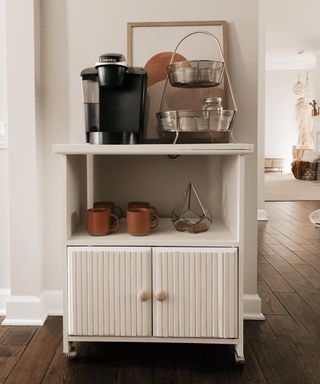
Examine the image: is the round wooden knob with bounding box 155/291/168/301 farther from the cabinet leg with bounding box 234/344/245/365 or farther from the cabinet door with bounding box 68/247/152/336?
the cabinet leg with bounding box 234/344/245/365

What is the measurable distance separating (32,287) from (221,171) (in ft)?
3.54

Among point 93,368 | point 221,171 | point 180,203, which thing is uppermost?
point 221,171

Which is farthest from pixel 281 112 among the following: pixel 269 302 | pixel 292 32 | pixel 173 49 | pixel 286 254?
pixel 173 49

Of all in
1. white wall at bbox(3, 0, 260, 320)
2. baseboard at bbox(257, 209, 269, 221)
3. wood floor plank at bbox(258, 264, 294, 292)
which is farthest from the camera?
baseboard at bbox(257, 209, 269, 221)

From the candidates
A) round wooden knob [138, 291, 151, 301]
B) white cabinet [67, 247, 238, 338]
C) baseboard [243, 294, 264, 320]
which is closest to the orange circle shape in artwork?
white cabinet [67, 247, 238, 338]

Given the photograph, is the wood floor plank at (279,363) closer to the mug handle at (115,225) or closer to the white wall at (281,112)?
the mug handle at (115,225)

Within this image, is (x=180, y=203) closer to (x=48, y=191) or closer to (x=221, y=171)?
(x=221, y=171)

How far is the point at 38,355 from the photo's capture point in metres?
1.81

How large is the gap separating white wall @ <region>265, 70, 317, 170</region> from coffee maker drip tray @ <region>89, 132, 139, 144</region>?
→ 10002mm

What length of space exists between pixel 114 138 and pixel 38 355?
0.93m

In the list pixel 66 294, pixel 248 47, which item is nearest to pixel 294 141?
pixel 248 47

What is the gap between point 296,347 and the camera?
1875mm

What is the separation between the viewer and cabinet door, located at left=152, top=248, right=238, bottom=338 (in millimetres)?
1674

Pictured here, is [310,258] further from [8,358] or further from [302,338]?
[8,358]
